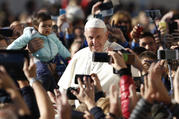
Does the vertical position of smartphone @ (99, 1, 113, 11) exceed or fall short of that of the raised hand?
it exceeds it

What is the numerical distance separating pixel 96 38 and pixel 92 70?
417 mm

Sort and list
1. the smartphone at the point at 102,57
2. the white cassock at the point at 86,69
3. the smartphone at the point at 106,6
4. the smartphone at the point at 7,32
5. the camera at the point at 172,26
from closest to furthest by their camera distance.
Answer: the smartphone at the point at 102,57
the white cassock at the point at 86,69
the smartphone at the point at 7,32
the smartphone at the point at 106,6
the camera at the point at 172,26

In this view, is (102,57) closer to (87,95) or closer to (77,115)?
(87,95)

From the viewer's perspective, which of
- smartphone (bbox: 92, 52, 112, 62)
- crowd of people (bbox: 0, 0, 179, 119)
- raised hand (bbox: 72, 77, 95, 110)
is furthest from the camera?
smartphone (bbox: 92, 52, 112, 62)

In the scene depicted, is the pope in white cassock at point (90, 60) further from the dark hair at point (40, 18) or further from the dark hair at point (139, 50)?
the dark hair at point (139, 50)

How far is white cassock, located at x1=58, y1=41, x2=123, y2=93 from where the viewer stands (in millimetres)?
7328

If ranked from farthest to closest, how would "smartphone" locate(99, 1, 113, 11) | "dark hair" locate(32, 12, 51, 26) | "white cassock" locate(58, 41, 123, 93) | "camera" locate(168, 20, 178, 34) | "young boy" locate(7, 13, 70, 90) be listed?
"camera" locate(168, 20, 178, 34)
"smartphone" locate(99, 1, 113, 11)
"dark hair" locate(32, 12, 51, 26)
"young boy" locate(7, 13, 70, 90)
"white cassock" locate(58, 41, 123, 93)

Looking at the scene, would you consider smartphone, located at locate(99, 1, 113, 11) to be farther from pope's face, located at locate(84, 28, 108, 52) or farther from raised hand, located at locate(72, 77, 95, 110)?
raised hand, located at locate(72, 77, 95, 110)

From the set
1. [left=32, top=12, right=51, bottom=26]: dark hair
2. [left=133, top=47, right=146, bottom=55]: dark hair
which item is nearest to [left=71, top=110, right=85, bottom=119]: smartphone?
[left=32, top=12, right=51, bottom=26]: dark hair

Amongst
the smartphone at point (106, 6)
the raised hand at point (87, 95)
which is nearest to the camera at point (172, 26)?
the smartphone at point (106, 6)

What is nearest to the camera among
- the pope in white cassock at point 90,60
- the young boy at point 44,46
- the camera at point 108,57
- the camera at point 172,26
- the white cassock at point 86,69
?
the camera at point 108,57

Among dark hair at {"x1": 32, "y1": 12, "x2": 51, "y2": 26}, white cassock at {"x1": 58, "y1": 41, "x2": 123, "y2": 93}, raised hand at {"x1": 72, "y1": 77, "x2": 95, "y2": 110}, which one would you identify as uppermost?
dark hair at {"x1": 32, "y1": 12, "x2": 51, "y2": 26}

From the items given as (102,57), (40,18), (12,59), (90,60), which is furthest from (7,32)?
(12,59)

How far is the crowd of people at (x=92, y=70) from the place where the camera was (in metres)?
4.80
